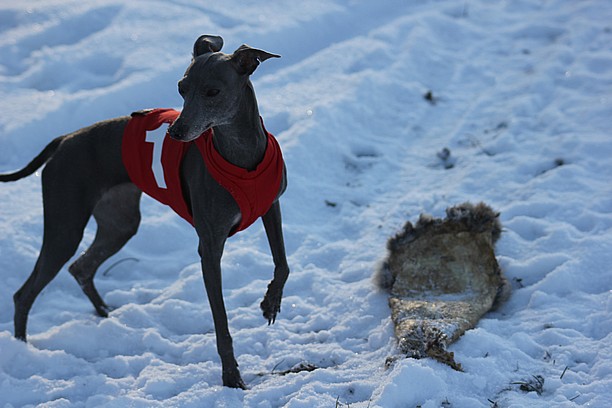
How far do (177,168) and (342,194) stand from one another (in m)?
2.29

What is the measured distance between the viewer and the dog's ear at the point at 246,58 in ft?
11.0

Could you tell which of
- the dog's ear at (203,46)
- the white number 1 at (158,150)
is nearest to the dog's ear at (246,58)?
the dog's ear at (203,46)

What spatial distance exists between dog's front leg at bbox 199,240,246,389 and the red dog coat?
0.19 meters

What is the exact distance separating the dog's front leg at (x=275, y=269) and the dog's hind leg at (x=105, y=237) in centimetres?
107

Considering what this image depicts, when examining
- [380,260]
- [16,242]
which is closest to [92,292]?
[16,242]

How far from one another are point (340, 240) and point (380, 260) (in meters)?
0.71

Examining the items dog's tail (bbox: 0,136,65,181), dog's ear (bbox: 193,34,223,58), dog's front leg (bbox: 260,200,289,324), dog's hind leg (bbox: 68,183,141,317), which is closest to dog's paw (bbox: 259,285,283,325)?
dog's front leg (bbox: 260,200,289,324)

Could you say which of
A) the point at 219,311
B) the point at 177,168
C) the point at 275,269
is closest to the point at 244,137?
the point at 177,168

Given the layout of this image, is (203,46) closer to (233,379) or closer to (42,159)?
(42,159)

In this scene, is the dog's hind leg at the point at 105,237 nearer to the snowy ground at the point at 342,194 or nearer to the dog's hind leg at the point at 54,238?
the snowy ground at the point at 342,194

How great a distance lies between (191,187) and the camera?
12.4 ft

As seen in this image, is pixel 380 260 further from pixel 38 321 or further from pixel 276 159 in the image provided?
pixel 38 321

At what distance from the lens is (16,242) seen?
5.04 meters

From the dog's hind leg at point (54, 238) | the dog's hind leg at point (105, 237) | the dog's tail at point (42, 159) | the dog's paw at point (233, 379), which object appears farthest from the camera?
the dog's hind leg at point (105, 237)
